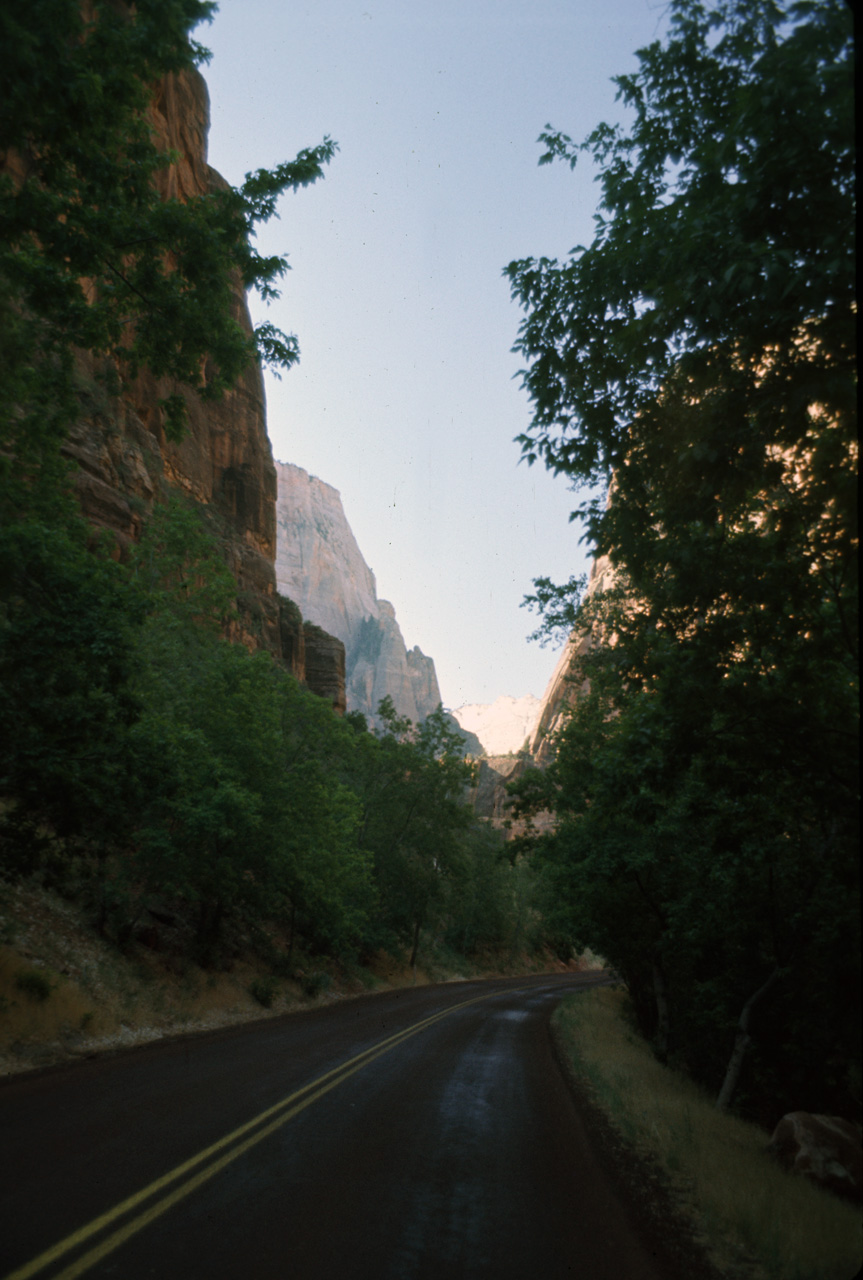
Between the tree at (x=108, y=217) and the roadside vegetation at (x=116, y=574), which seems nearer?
the tree at (x=108, y=217)

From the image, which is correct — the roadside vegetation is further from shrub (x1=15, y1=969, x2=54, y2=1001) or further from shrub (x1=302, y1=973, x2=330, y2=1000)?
shrub (x1=302, y1=973, x2=330, y2=1000)

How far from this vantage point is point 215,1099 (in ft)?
27.5

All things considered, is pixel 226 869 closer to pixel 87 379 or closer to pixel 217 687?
pixel 217 687

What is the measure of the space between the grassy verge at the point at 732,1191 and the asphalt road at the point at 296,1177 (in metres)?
0.62

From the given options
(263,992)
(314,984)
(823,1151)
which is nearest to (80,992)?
(263,992)

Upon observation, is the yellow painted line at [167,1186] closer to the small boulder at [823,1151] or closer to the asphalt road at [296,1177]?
the asphalt road at [296,1177]

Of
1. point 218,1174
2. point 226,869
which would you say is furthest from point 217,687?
point 218,1174

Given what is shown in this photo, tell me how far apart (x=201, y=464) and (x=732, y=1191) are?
47.7 m

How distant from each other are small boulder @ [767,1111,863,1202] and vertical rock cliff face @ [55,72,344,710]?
85.2ft

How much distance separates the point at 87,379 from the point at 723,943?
1156 inches

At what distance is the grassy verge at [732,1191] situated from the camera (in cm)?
482

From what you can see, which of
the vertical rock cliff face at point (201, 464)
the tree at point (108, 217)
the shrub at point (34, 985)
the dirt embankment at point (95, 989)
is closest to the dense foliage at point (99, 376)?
the tree at point (108, 217)

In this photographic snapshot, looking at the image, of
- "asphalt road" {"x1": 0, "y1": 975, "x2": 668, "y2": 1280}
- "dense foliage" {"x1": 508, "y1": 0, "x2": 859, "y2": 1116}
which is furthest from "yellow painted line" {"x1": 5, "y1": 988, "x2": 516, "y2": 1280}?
"dense foliage" {"x1": 508, "y1": 0, "x2": 859, "y2": 1116}

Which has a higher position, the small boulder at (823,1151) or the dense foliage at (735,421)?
the dense foliage at (735,421)
